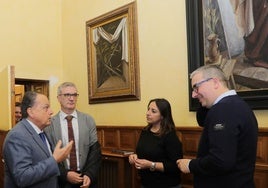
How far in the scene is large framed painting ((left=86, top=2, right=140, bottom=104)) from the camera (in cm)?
414

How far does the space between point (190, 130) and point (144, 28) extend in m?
1.40

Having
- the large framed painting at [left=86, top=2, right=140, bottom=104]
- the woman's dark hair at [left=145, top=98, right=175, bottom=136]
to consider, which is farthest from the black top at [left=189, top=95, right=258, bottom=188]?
the large framed painting at [left=86, top=2, right=140, bottom=104]

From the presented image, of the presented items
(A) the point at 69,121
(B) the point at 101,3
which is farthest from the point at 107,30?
(A) the point at 69,121

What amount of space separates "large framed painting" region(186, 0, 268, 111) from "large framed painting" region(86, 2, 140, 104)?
936 mm

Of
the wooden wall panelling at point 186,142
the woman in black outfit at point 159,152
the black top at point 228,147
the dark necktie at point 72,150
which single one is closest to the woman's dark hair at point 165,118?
the woman in black outfit at point 159,152

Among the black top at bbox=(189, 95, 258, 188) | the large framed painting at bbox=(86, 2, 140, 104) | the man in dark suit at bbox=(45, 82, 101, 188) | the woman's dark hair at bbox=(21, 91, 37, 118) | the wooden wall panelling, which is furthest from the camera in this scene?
the large framed painting at bbox=(86, 2, 140, 104)

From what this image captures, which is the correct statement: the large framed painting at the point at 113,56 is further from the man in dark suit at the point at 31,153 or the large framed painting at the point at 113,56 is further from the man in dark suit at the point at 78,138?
the man in dark suit at the point at 31,153

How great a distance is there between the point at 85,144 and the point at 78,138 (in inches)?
3.3

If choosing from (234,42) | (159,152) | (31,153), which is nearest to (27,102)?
(31,153)

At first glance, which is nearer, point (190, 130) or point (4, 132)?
point (190, 130)

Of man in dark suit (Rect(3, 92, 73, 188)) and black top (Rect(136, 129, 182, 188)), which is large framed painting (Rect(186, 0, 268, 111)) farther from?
man in dark suit (Rect(3, 92, 73, 188))

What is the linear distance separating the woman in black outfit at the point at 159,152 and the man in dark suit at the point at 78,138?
1.25 ft

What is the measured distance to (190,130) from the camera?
3.36 metres

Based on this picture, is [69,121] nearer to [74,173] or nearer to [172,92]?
[74,173]
